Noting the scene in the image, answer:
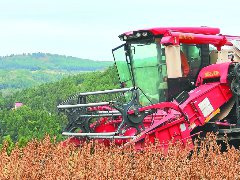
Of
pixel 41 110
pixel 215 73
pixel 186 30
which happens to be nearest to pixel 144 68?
Answer: pixel 186 30

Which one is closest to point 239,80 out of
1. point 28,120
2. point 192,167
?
point 192,167

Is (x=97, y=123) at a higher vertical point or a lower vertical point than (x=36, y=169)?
lower

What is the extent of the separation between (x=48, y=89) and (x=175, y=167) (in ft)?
213

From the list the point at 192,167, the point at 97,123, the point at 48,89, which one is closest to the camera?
the point at 192,167

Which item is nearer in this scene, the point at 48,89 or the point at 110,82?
the point at 110,82

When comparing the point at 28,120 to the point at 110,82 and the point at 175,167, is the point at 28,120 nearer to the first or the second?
the point at 110,82

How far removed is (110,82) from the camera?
5112 centimetres

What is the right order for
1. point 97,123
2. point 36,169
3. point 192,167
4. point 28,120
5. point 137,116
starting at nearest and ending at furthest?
point 192,167
point 36,169
point 137,116
point 97,123
point 28,120

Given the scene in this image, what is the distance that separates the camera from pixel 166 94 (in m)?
8.80

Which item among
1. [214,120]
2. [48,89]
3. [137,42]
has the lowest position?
[48,89]

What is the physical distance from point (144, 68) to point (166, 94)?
2.35ft

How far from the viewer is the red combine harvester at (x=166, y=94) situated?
757cm

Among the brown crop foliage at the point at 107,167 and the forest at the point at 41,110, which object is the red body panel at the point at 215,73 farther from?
the forest at the point at 41,110

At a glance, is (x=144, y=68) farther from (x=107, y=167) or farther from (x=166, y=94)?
(x=107, y=167)
